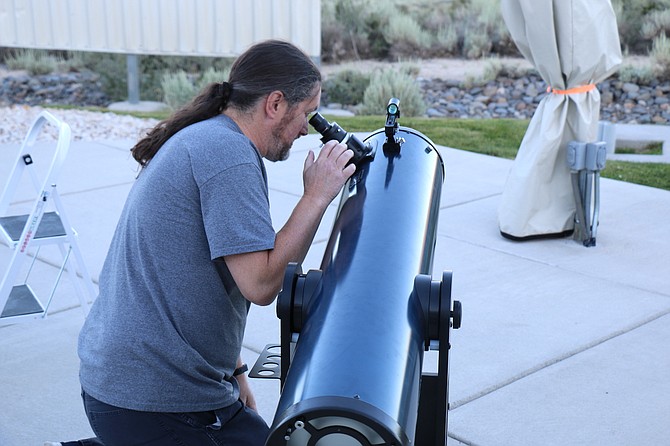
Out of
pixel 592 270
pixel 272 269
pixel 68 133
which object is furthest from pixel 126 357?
pixel 592 270

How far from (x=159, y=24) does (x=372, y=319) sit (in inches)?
433

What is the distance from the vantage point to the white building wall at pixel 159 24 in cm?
1199

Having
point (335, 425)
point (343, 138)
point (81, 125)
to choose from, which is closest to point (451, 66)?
point (81, 125)

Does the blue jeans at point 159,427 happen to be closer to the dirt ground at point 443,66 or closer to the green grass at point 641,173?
the green grass at point 641,173

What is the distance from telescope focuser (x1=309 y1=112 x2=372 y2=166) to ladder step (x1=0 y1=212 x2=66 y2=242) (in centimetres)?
179

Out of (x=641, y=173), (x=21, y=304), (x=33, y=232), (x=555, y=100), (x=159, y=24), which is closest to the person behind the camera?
(x=33, y=232)

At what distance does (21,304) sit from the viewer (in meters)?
3.91

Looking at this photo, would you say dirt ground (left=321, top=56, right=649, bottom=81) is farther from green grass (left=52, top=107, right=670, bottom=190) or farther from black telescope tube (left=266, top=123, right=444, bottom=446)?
black telescope tube (left=266, top=123, right=444, bottom=446)

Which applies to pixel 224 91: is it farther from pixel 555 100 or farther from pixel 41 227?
pixel 555 100

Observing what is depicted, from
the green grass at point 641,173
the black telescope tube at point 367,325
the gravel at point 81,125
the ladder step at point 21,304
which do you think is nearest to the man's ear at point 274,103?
the black telescope tube at point 367,325

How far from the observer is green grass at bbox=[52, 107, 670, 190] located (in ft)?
25.4

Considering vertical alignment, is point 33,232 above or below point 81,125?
above

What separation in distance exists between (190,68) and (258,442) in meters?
13.9

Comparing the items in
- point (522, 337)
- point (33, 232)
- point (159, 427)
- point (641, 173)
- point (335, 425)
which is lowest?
point (522, 337)
